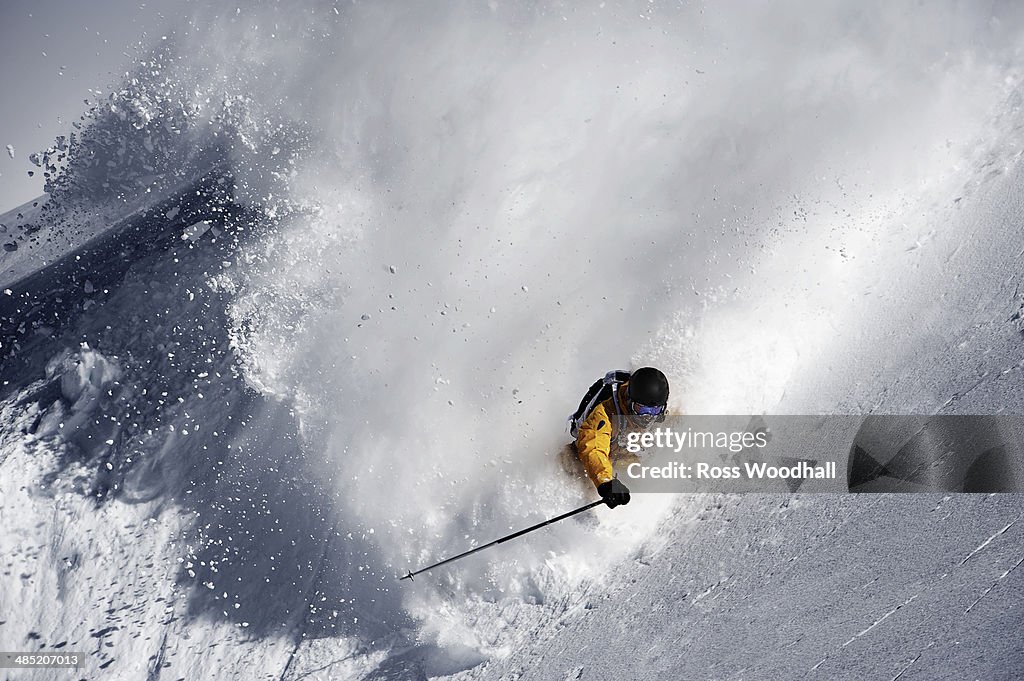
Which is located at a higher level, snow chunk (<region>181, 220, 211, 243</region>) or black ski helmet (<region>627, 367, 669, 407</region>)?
snow chunk (<region>181, 220, 211, 243</region>)

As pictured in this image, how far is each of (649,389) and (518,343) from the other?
2716 mm

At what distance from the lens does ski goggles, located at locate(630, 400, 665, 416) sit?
153 inches

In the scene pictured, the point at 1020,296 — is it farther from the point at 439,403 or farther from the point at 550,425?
the point at 439,403

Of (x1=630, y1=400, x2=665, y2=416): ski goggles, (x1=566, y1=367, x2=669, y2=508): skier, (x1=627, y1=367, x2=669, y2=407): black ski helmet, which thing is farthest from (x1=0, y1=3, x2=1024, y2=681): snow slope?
(x1=627, y1=367, x2=669, y2=407): black ski helmet

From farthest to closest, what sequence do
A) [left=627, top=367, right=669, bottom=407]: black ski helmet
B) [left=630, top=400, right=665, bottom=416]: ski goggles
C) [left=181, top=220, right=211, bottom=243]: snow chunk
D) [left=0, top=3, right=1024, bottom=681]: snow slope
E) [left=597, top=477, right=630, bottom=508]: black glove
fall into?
[left=181, top=220, right=211, bottom=243]: snow chunk, [left=0, top=3, right=1024, bottom=681]: snow slope, [left=630, top=400, right=665, bottom=416]: ski goggles, [left=627, top=367, right=669, bottom=407]: black ski helmet, [left=597, top=477, right=630, bottom=508]: black glove

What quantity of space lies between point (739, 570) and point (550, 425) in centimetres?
220

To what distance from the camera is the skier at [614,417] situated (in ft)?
12.4

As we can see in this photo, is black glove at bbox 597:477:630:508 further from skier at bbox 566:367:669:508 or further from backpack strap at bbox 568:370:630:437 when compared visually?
backpack strap at bbox 568:370:630:437

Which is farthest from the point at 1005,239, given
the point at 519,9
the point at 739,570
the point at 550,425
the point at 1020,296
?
the point at 519,9

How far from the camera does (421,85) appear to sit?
8672 mm

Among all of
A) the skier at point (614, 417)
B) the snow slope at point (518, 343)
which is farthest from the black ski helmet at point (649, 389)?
the snow slope at point (518, 343)

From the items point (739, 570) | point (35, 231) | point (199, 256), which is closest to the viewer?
point (739, 570)

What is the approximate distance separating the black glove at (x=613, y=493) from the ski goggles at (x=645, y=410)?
52 cm

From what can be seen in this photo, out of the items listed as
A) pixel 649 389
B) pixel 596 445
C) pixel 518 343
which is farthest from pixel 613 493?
pixel 518 343
